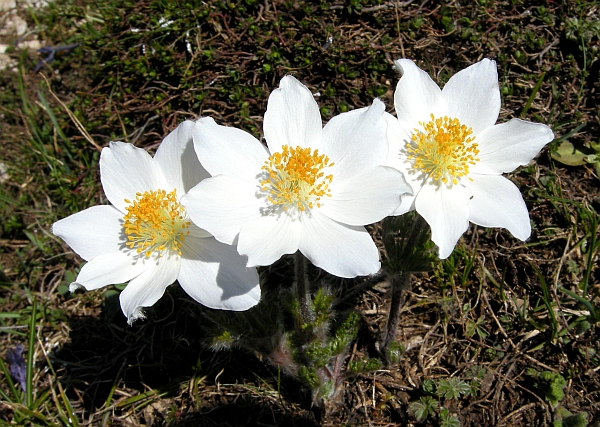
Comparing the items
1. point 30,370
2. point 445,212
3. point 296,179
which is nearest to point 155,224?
point 296,179

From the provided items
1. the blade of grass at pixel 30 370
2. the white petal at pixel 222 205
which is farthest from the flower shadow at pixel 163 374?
the white petal at pixel 222 205

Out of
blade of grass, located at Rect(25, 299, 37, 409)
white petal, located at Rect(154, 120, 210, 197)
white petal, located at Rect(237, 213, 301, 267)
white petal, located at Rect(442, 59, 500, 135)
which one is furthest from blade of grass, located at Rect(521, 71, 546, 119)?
blade of grass, located at Rect(25, 299, 37, 409)

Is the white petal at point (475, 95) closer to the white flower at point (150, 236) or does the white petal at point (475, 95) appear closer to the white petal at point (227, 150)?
the white petal at point (227, 150)

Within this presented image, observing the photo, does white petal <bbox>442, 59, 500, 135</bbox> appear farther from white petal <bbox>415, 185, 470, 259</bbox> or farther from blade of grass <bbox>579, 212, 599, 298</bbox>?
blade of grass <bbox>579, 212, 599, 298</bbox>

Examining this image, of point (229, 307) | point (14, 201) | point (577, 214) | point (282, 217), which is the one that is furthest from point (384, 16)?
point (14, 201)

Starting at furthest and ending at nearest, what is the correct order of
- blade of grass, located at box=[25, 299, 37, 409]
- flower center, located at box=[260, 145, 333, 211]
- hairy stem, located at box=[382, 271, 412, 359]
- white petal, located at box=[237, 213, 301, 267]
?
1. blade of grass, located at box=[25, 299, 37, 409]
2. hairy stem, located at box=[382, 271, 412, 359]
3. flower center, located at box=[260, 145, 333, 211]
4. white petal, located at box=[237, 213, 301, 267]

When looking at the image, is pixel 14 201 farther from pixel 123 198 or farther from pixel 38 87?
pixel 123 198
